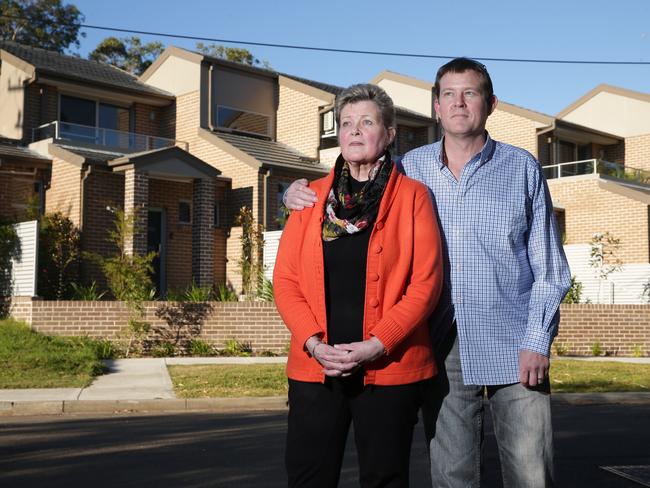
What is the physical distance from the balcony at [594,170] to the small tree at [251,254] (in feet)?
38.5

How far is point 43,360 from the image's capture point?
1247 centimetres

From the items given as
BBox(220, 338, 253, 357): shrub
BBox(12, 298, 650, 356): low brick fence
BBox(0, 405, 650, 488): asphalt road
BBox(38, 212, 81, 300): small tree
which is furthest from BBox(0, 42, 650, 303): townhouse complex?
BBox(0, 405, 650, 488): asphalt road

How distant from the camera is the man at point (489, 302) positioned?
3.29m

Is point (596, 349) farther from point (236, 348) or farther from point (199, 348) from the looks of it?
point (199, 348)

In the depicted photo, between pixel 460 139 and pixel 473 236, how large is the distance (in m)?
0.45

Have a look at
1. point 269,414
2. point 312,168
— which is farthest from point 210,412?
point 312,168

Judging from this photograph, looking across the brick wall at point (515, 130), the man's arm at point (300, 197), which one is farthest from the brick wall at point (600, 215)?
the man's arm at point (300, 197)

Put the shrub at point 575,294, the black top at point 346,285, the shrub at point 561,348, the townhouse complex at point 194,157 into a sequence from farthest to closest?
the townhouse complex at point 194,157
the shrub at point 575,294
the shrub at point 561,348
the black top at point 346,285

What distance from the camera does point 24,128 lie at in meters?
22.9

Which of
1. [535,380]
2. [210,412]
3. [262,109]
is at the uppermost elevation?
[262,109]

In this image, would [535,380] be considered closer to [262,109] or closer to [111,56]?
[262,109]

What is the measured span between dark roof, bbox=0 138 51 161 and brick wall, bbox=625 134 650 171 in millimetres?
23115

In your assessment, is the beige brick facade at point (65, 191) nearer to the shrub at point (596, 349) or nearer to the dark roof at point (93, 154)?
the dark roof at point (93, 154)

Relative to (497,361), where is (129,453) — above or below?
below
